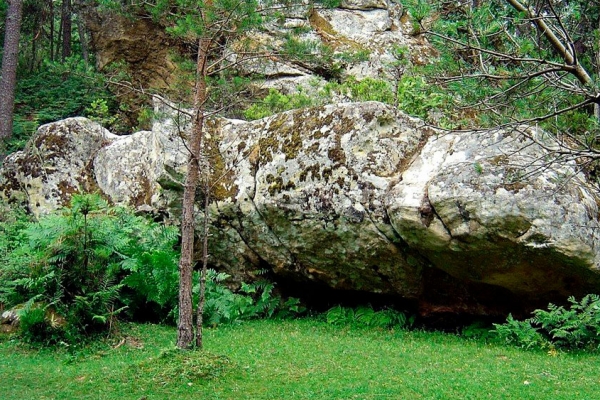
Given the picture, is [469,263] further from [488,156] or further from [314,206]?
[314,206]

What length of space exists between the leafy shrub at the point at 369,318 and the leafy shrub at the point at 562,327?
171 cm

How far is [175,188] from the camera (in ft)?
36.9

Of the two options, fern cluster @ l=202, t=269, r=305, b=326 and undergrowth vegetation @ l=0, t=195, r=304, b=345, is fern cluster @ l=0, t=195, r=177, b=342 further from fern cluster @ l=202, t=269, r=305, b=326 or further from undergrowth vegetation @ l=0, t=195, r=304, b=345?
fern cluster @ l=202, t=269, r=305, b=326

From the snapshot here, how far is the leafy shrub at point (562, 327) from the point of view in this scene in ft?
28.8

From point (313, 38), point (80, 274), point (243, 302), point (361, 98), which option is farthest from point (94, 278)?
point (313, 38)

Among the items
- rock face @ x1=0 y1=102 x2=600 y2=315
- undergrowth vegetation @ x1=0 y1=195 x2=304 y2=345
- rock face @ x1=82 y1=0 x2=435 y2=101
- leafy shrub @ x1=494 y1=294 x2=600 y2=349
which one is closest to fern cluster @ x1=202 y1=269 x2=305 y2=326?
undergrowth vegetation @ x1=0 y1=195 x2=304 y2=345

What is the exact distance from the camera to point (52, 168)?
1341 cm

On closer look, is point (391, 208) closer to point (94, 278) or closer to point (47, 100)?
point (94, 278)

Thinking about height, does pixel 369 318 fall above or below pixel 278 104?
below

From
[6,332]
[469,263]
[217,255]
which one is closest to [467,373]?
[469,263]

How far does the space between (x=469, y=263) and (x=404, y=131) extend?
8.00 feet

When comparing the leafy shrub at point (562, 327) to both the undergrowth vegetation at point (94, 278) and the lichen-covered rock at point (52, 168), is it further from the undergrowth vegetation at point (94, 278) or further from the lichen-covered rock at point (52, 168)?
the lichen-covered rock at point (52, 168)

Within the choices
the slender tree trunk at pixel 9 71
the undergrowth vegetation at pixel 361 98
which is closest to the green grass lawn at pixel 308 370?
the undergrowth vegetation at pixel 361 98

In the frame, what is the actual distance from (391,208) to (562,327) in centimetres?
297
